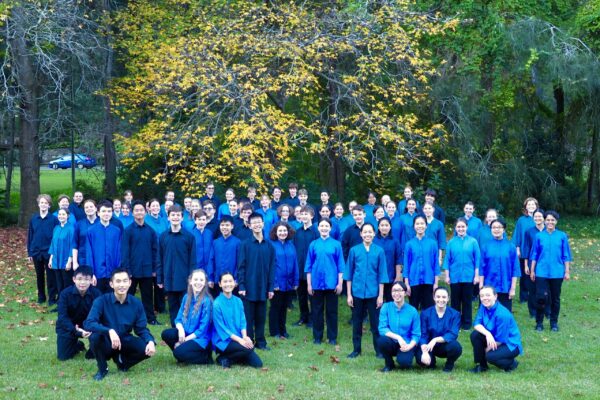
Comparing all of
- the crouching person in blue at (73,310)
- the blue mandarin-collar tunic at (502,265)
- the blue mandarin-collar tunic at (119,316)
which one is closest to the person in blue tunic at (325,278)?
the blue mandarin-collar tunic at (502,265)

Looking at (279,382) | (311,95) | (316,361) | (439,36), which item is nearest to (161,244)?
(316,361)

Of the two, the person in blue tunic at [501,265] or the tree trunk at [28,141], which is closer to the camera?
the person in blue tunic at [501,265]

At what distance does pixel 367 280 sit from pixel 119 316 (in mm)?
3347

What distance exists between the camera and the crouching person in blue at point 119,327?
338 inches

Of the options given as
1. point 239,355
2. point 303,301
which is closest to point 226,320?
point 239,355

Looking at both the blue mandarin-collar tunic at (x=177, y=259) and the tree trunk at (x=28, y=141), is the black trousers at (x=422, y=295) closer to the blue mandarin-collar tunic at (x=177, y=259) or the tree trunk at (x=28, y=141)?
the blue mandarin-collar tunic at (x=177, y=259)

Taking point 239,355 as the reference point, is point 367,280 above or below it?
above

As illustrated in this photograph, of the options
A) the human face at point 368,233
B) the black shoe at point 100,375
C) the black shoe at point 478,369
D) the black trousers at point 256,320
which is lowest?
the black shoe at point 478,369

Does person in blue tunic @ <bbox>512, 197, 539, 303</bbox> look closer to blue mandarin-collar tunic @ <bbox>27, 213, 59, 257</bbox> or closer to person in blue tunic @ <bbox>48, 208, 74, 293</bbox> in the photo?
person in blue tunic @ <bbox>48, 208, 74, 293</bbox>

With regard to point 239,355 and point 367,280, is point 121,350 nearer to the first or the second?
point 239,355

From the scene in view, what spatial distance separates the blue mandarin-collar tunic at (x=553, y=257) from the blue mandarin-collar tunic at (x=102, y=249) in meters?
6.70

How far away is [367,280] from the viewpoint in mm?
10281

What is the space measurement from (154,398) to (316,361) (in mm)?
2704

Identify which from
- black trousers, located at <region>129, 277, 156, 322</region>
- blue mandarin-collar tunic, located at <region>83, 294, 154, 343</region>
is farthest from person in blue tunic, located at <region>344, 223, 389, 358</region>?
black trousers, located at <region>129, 277, 156, 322</region>
